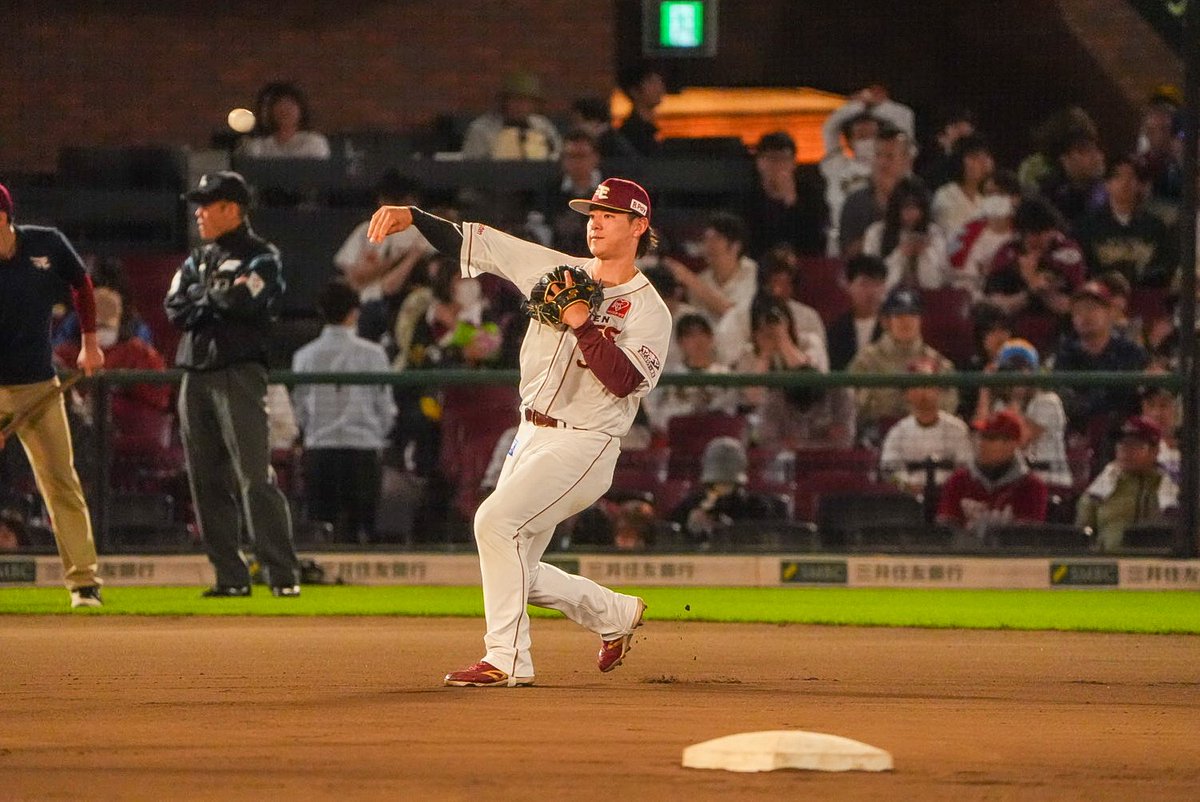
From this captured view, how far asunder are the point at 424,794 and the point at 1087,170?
13.6 meters

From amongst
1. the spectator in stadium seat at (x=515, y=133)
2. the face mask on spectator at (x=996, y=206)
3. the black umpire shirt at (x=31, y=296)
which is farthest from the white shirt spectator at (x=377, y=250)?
the black umpire shirt at (x=31, y=296)

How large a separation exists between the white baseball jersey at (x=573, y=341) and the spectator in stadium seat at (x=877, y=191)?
9.17 m

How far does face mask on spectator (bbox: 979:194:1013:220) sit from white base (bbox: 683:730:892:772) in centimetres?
1163

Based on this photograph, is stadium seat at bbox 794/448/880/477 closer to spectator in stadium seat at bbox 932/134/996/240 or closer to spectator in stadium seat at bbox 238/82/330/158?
spectator in stadium seat at bbox 932/134/996/240

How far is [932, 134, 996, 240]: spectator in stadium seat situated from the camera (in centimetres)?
1697

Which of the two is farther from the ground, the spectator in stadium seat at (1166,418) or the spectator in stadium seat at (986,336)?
the spectator in stadium seat at (986,336)

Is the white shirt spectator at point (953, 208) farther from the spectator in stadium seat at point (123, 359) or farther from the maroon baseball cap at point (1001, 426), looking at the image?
the spectator in stadium seat at point (123, 359)

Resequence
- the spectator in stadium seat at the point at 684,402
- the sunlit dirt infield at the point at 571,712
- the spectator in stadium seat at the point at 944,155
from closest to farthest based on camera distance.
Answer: the sunlit dirt infield at the point at 571,712, the spectator in stadium seat at the point at 684,402, the spectator in stadium seat at the point at 944,155

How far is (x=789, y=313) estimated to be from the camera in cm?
1468

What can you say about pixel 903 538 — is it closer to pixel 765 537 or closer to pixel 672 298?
pixel 765 537

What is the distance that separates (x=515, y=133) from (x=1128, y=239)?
17.2 feet

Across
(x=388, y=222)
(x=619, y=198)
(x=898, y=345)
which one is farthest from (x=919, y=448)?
(x=388, y=222)

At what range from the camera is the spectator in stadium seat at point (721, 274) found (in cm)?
1550

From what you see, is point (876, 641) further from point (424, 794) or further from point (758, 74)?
point (758, 74)
